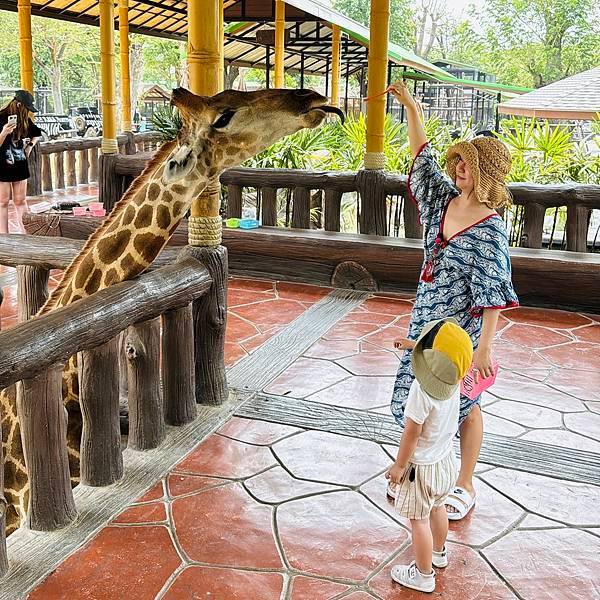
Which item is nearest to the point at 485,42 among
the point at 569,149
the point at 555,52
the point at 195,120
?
the point at 555,52

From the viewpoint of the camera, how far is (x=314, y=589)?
2.57 m

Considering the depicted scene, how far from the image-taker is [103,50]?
8375 mm

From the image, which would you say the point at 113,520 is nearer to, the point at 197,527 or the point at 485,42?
the point at 197,527

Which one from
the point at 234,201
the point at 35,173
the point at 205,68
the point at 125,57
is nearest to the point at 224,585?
the point at 205,68

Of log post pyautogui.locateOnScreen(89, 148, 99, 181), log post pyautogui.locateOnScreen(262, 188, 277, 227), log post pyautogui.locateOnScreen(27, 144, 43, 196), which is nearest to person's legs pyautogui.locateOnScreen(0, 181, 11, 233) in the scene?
log post pyautogui.locateOnScreen(262, 188, 277, 227)

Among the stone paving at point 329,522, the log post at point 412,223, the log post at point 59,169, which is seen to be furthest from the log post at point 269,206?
the log post at point 59,169

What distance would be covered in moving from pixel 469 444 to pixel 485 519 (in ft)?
1.01

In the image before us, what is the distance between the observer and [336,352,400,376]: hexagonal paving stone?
4.70m

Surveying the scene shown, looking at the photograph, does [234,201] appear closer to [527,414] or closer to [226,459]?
[527,414]

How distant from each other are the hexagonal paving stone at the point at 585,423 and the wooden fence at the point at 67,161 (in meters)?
8.86

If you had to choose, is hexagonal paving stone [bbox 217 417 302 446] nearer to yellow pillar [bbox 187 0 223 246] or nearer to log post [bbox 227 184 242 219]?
yellow pillar [bbox 187 0 223 246]

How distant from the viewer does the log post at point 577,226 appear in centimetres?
628

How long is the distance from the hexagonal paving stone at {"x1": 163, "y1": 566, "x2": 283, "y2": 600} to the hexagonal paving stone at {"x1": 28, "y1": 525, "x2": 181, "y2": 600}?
0.23 feet

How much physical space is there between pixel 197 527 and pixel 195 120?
176 centimetres
